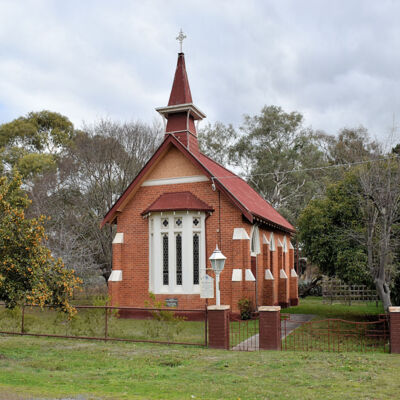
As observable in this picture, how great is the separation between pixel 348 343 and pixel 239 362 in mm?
5073

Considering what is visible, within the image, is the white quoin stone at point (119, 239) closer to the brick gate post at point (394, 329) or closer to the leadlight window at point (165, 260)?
the leadlight window at point (165, 260)

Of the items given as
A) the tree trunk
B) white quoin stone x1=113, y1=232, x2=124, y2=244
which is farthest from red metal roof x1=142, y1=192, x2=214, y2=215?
the tree trunk

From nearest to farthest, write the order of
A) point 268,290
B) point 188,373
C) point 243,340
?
point 188,373 < point 243,340 < point 268,290

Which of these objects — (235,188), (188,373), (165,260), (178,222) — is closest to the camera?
(188,373)

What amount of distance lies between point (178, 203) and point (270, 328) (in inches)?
340

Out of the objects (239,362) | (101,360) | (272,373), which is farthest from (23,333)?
(272,373)

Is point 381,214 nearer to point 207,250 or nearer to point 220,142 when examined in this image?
point 207,250

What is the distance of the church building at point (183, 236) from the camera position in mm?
19391

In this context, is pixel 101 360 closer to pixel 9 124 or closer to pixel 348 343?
pixel 348 343

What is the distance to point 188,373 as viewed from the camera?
9.34 metres

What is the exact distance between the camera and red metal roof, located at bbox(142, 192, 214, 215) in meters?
19.6

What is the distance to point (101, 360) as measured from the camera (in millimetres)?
10703

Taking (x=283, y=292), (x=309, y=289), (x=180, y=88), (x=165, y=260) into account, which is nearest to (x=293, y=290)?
(x=283, y=292)

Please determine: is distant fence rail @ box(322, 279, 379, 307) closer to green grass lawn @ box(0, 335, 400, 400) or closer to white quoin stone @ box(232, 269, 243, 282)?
white quoin stone @ box(232, 269, 243, 282)
